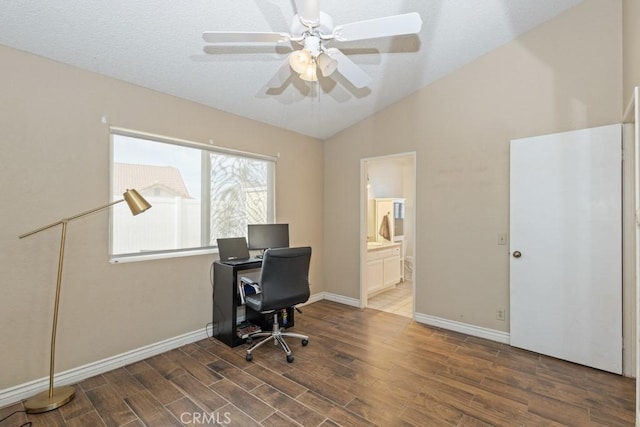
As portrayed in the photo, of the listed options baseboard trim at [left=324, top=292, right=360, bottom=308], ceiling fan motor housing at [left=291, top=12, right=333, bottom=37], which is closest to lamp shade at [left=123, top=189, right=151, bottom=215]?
ceiling fan motor housing at [left=291, top=12, right=333, bottom=37]

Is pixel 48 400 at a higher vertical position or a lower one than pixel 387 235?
lower

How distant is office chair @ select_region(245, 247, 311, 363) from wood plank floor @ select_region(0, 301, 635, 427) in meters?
0.38

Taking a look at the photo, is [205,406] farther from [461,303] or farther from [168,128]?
[461,303]

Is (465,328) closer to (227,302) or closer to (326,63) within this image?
(227,302)

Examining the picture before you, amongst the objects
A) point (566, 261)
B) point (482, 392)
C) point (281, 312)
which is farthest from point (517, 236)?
point (281, 312)

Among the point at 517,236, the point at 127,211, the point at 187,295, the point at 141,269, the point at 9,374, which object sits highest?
the point at 127,211

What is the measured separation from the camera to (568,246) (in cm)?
273

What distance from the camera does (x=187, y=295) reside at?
3135 mm

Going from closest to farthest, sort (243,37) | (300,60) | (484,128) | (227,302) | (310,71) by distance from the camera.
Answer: (243,37)
(300,60)
(310,71)
(227,302)
(484,128)

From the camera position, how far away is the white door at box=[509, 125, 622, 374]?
8.32 feet

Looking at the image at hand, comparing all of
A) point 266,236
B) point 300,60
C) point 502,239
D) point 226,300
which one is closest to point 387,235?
point 502,239

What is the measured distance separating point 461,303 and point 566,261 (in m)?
1.11

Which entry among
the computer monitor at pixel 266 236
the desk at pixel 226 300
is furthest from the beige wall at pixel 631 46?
the desk at pixel 226 300

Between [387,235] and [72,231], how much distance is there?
463 centimetres
